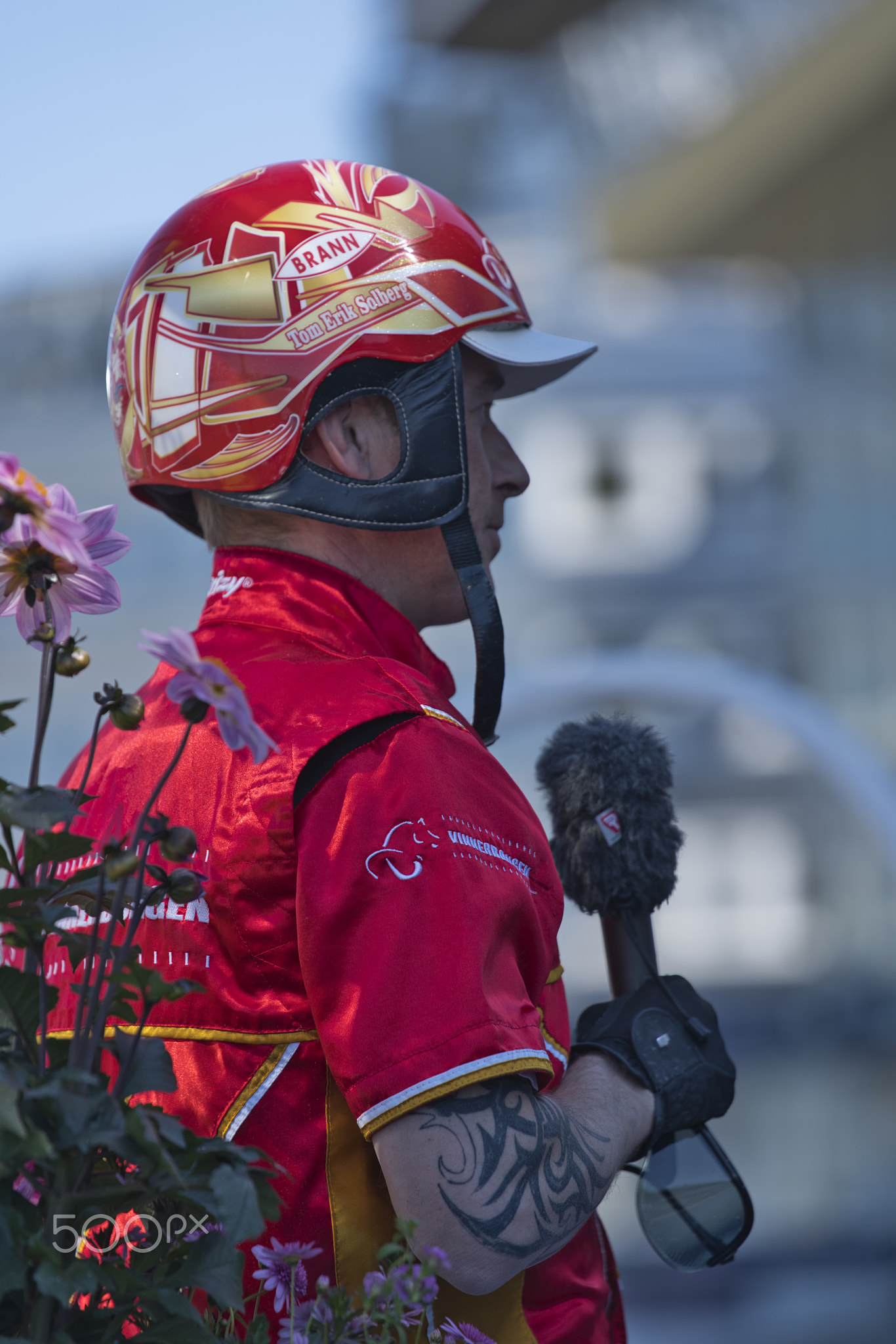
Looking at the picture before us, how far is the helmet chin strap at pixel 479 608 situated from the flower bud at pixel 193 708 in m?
0.73

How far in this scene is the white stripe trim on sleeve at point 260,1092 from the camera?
141 cm

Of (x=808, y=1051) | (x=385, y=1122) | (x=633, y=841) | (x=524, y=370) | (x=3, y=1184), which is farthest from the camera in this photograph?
(x=808, y=1051)

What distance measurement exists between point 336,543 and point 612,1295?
99 cm

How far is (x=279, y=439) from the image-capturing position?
1761 mm

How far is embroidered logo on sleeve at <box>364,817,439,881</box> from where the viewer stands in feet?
4.40

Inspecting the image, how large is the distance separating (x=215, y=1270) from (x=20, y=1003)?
0.25m

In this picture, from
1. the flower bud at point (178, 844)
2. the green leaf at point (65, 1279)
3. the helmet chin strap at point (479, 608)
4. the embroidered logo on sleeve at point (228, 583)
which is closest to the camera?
the green leaf at point (65, 1279)

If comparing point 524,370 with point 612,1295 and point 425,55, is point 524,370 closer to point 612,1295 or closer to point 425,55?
point 612,1295

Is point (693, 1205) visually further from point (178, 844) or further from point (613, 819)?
point (178, 844)

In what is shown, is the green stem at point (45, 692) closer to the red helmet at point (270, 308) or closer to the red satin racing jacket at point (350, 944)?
the red satin racing jacket at point (350, 944)

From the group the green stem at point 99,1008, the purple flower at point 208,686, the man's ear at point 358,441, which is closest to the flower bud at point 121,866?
the green stem at point 99,1008

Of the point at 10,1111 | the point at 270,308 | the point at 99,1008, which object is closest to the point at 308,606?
the point at 270,308

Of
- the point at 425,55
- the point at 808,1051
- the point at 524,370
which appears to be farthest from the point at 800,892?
the point at 524,370

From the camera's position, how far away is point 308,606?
1695mm
